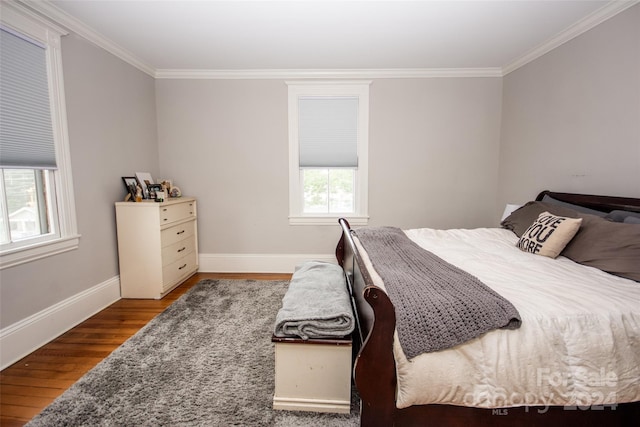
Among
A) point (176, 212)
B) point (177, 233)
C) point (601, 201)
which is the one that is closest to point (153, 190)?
point (176, 212)

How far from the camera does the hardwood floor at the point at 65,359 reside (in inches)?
63.0

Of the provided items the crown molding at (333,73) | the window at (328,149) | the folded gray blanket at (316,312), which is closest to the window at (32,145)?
the crown molding at (333,73)

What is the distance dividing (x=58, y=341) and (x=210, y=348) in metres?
1.23

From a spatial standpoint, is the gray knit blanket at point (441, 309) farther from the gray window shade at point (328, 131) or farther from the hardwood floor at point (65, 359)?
the gray window shade at point (328, 131)

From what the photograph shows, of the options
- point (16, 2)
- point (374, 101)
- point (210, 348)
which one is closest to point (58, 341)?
point (210, 348)

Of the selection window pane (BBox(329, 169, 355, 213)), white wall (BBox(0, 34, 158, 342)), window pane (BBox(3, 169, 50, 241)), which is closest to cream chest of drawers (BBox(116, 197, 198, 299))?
white wall (BBox(0, 34, 158, 342))

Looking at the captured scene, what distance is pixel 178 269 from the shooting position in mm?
3283

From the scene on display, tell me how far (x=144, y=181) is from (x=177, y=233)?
72 cm

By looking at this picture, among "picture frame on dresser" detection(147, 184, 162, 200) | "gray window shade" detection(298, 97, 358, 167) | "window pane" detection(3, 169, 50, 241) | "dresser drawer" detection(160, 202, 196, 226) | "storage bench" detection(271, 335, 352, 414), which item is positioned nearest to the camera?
"storage bench" detection(271, 335, 352, 414)

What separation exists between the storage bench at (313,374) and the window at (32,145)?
6.63ft

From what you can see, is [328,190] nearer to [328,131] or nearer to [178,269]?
[328,131]

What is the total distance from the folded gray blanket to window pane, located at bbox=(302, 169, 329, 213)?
200cm

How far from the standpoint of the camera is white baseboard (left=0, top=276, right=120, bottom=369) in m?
1.94

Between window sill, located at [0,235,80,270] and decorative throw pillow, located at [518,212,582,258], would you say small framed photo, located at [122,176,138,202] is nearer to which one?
window sill, located at [0,235,80,270]
